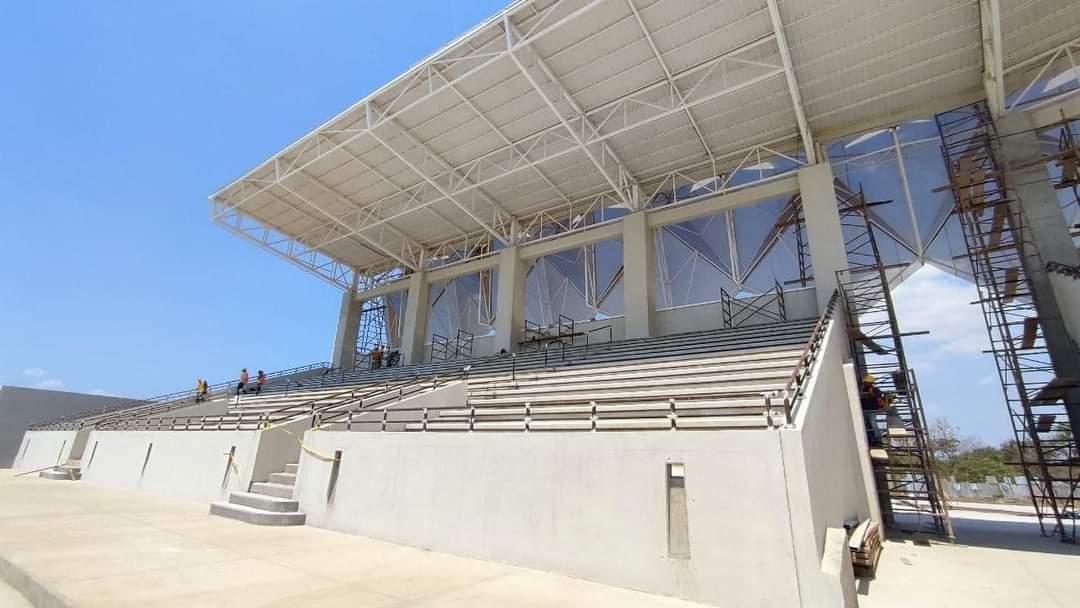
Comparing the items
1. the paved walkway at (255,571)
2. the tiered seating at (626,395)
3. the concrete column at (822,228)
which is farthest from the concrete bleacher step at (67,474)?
the concrete column at (822,228)

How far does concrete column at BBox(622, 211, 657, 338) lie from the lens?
17266 mm

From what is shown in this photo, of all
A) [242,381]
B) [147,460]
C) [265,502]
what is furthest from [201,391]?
[265,502]

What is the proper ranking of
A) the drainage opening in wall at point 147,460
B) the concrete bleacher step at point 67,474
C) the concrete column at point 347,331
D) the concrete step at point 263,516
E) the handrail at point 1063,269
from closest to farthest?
the concrete step at point 263,516
the handrail at point 1063,269
the drainage opening in wall at point 147,460
the concrete bleacher step at point 67,474
the concrete column at point 347,331

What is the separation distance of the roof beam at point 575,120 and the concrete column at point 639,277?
995 millimetres

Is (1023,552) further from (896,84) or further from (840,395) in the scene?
(896,84)

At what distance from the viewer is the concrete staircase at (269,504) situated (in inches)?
329

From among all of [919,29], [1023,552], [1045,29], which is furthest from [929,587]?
[1045,29]

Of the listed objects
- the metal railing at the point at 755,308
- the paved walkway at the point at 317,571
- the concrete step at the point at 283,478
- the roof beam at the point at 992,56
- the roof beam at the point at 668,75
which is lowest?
the paved walkway at the point at 317,571

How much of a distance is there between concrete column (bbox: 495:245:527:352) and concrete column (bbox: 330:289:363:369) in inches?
435

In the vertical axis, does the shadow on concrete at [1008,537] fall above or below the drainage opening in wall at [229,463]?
below

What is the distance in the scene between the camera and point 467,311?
2595cm

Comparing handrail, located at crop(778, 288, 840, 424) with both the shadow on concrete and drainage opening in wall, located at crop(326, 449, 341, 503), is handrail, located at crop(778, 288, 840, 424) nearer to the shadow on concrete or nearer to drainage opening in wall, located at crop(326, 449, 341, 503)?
the shadow on concrete

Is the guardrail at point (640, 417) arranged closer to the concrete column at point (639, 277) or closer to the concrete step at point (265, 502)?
the concrete step at point (265, 502)

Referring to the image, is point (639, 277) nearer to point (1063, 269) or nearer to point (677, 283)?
point (677, 283)
